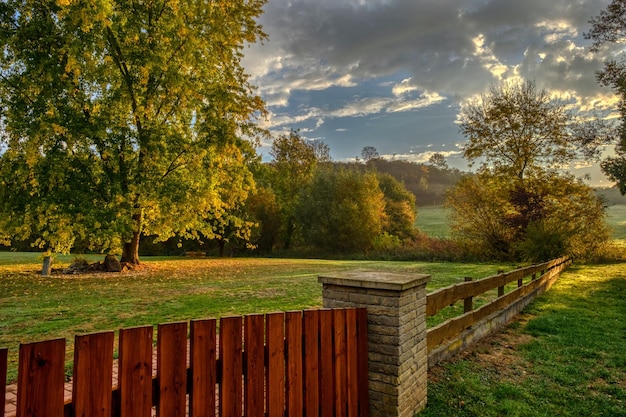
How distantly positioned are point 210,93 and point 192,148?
96.4 inches

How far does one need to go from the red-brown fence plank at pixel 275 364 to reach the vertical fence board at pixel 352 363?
0.71 metres

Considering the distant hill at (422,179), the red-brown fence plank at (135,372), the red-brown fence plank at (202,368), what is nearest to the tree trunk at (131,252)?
the red-brown fence plank at (202,368)

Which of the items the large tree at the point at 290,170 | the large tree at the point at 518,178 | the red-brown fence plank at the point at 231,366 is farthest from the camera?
the large tree at the point at 290,170

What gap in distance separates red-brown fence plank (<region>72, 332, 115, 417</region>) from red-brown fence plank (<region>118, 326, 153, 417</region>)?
70 millimetres

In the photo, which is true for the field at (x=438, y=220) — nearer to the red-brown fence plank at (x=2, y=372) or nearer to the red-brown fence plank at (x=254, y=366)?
the red-brown fence plank at (x=254, y=366)

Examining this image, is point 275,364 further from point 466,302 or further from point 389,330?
point 466,302

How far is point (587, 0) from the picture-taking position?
16859 millimetres

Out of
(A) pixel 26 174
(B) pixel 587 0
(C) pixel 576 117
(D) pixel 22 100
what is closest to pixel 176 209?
(A) pixel 26 174

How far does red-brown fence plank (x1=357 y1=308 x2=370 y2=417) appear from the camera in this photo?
3234 millimetres

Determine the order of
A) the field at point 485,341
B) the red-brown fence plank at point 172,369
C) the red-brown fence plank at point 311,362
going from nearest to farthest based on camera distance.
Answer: the red-brown fence plank at point 172,369 → the red-brown fence plank at point 311,362 → the field at point 485,341

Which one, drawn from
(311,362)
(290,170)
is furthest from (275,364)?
(290,170)

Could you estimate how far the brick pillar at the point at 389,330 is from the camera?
10.4 feet

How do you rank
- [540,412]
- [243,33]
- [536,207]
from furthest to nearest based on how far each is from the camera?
[536,207] < [243,33] < [540,412]

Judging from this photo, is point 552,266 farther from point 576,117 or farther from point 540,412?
point 576,117
